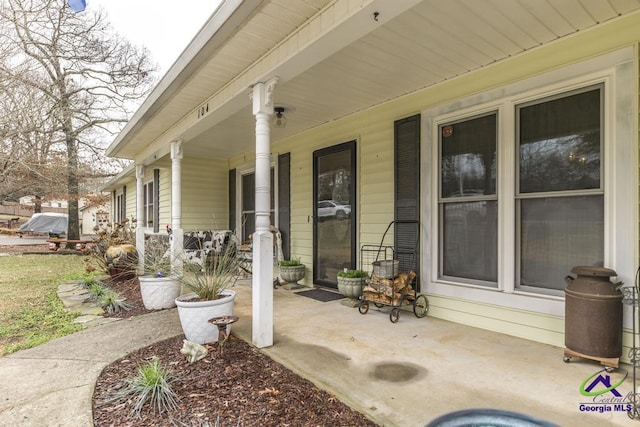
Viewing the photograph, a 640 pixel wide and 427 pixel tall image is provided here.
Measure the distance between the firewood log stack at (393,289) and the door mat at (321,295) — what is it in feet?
3.33

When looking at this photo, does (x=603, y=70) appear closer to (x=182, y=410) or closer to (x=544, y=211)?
(x=544, y=211)

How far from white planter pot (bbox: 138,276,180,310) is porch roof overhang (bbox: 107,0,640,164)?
6.64ft

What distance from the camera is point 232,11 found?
2.46 metres

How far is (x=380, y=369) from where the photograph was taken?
2.59 metres

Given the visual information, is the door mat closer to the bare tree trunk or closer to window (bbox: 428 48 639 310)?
window (bbox: 428 48 639 310)

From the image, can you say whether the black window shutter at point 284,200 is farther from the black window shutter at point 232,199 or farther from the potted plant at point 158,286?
the potted plant at point 158,286

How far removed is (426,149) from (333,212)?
5.99 feet

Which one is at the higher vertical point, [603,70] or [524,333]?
[603,70]

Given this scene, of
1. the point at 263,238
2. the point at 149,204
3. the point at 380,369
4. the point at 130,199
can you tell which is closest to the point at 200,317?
the point at 263,238

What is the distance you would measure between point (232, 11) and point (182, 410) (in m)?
2.57

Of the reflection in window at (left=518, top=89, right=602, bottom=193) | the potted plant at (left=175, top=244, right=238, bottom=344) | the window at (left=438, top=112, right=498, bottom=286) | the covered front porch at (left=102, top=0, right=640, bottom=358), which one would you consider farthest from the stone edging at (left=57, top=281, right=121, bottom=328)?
the reflection in window at (left=518, top=89, right=602, bottom=193)

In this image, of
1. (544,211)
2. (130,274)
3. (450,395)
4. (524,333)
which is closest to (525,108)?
(544,211)

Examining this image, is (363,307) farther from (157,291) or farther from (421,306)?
(157,291)

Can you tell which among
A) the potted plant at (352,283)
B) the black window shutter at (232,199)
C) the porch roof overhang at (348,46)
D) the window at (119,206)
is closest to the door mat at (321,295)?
the potted plant at (352,283)
